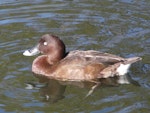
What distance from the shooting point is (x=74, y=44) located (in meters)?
11.0

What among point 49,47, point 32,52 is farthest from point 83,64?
point 32,52

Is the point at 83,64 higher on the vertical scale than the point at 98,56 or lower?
lower

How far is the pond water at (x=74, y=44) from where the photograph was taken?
340 inches

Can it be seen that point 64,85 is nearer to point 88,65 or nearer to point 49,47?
point 88,65

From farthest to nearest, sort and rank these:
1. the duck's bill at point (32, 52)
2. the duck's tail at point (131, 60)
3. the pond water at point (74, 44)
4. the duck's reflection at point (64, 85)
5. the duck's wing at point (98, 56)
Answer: the duck's bill at point (32, 52) < the duck's wing at point (98, 56) < the duck's tail at point (131, 60) < the duck's reflection at point (64, 85) < the pond water at point (74, 44)

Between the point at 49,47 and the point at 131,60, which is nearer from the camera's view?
the point at 131,60

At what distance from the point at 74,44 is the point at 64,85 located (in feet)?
4.92

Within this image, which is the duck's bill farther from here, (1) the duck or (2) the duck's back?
(2) the duck's back

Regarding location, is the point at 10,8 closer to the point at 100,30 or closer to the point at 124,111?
the point at 100,30

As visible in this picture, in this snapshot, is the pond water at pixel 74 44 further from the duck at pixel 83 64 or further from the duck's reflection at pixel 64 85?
the duck at pixel 83 64

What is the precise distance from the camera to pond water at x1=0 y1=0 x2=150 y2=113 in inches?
340

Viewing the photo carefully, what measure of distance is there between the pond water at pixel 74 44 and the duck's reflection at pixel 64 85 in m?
0.02

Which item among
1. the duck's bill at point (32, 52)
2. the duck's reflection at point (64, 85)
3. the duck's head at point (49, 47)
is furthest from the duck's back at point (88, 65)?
the duck's bill at point (32, 52)

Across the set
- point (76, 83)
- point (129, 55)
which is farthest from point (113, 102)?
point (129, 55)
